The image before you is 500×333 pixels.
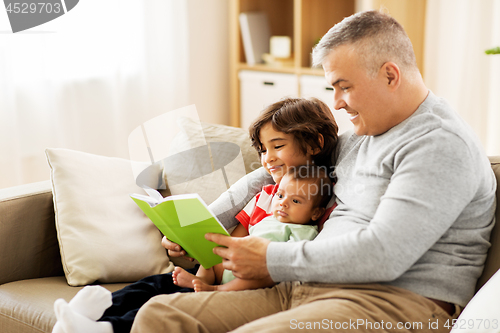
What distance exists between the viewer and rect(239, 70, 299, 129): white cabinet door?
128 inches

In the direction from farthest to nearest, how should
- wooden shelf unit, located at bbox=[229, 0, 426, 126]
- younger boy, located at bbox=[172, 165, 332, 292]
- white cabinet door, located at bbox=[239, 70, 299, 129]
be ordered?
white cabinet door, located at bbox=[239, 70, 299, 129] < wooden shelf unit, located at bbox=[229, 0, 426, 126] < younger boy, located at bbox=[172, 165, 332, 292]

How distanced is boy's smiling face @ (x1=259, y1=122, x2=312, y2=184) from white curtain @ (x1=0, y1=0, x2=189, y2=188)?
5.41 ft

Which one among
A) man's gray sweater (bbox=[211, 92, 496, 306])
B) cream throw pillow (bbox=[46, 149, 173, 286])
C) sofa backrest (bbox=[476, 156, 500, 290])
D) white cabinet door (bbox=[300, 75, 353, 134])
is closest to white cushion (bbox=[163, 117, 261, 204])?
cream throw pillow (bbox=[46, 149, 173, 286])

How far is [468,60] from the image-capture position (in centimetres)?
278

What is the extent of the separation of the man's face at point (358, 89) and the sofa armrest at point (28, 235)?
1020mm

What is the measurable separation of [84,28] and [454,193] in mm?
2316

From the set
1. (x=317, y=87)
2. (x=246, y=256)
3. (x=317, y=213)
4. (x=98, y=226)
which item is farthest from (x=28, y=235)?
(x=317, y=87)

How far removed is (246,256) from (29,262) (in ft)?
2.74

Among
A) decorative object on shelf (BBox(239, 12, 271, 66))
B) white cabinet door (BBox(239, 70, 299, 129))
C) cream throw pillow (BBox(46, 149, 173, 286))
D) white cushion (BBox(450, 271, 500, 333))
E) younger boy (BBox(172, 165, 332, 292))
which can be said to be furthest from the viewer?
decorative object on shelf (BBox(239, 12, 271, 66))

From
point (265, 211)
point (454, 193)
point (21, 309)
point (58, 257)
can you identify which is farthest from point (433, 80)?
point (21, 309)

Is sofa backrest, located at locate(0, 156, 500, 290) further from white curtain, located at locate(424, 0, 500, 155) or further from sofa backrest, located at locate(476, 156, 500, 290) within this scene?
white curtain, located at locate(424, 0, 500, 155)

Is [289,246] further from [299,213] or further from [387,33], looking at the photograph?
[387,33]

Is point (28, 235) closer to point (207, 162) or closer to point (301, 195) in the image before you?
point (207, 162)

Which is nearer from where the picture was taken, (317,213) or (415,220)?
(415,220)
